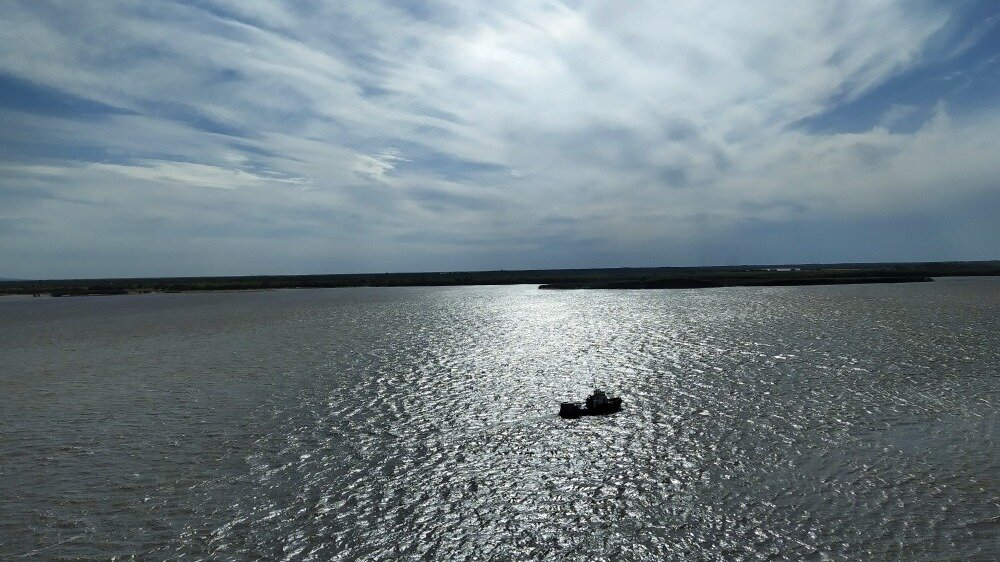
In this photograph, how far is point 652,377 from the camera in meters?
34.0

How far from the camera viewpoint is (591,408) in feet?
84.1

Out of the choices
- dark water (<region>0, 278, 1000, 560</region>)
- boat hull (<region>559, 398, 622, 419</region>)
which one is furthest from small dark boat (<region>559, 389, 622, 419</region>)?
dark water (<region>0, 278, 1000, 560</region>)

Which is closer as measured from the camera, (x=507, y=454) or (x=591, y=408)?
(x=507, y=454)

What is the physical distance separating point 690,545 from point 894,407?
61.7 ft

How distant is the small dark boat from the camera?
25266mm

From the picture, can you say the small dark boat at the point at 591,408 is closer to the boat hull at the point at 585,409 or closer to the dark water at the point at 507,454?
the boat hull at the point at 585,409

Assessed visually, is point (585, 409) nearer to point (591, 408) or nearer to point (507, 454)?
point (591, 408)

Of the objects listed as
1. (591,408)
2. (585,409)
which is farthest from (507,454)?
(591,408)

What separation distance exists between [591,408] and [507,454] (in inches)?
257

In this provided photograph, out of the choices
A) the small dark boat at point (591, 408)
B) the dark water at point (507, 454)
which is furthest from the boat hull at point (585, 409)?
the dark water at point (507, 454)

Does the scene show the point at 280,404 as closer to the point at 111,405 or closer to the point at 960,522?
the point at 111,405

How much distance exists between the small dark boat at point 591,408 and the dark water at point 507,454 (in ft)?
2.07

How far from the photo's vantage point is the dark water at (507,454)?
14.3 meters

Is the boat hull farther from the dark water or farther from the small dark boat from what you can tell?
the dark water
